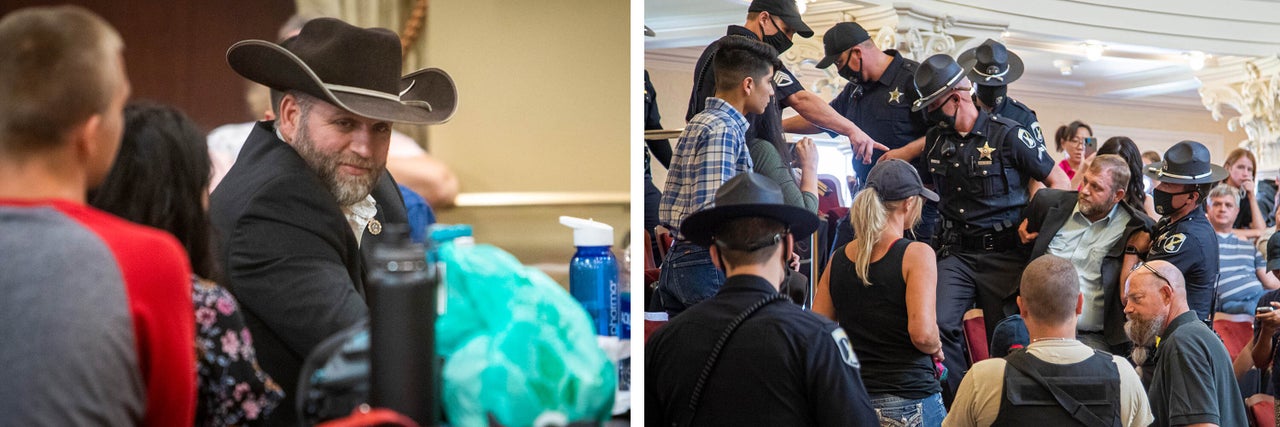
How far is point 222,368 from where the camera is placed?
1.79m

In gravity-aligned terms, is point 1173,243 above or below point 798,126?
below

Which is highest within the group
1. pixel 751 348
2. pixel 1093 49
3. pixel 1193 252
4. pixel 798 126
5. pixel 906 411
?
pixel 1093 49

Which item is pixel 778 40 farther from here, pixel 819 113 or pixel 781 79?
pixel 819 113

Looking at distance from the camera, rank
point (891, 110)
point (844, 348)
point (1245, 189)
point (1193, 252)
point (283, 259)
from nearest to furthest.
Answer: point (283, 259)
point (844, 348)
point (891, 110)
point (1193, 252)
point (1245, 189)

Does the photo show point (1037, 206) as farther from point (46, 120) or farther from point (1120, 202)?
point (46, 120)

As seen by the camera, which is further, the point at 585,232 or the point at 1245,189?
the point at 1245,189

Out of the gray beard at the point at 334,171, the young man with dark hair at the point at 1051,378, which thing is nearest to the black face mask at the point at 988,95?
the young man with dark hair at the point at 1051,378

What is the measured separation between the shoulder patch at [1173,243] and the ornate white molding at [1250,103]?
0.43 metres

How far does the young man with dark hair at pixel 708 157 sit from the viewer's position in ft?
10.5

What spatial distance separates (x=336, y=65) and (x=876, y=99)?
1834 millimetres

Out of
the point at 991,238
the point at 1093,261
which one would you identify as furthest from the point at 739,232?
the point at 1093,261

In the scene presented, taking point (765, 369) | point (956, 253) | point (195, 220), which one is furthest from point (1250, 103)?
point (195, 220)

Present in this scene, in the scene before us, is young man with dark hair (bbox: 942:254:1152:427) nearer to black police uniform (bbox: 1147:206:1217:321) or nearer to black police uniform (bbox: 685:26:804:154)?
black police uniform (bbox: 1147:206:1217:321)

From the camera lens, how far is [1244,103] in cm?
386
